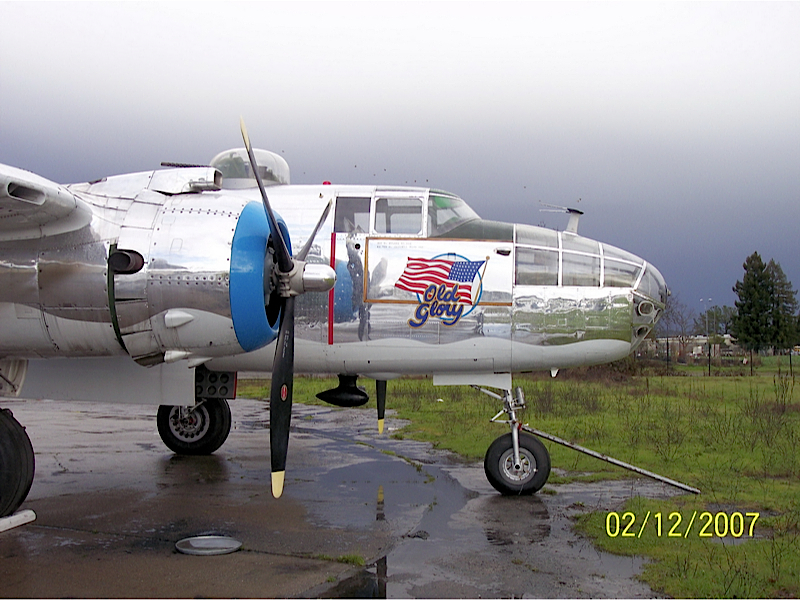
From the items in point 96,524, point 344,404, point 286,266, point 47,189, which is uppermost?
point 47,189

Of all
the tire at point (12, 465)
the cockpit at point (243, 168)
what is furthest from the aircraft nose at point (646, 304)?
the tire at point (12, 465)

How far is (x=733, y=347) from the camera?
71.8 m

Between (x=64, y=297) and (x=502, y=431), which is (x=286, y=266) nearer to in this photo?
(x=64, y=297)

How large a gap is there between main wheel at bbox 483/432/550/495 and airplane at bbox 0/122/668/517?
0.02 meters

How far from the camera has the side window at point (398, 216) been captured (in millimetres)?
8383

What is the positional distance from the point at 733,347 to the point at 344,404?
71.7 meters

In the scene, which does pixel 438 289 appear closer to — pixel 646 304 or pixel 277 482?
pixel 646 304

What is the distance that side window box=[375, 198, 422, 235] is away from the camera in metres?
8.38

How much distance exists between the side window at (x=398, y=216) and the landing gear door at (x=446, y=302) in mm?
403

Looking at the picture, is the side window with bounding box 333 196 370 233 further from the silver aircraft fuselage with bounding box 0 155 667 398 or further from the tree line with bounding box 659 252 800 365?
the tree line with bounding box 659 252 800 365

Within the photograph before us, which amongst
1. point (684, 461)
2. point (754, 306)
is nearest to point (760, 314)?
point (754, 306)

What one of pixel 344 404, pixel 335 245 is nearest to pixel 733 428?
pixel 344 404

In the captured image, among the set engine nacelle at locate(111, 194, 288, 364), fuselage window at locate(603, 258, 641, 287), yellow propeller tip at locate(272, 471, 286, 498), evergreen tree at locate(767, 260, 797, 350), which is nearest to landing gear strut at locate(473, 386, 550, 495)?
fuselage window at locate(603, 258, 641, 287)

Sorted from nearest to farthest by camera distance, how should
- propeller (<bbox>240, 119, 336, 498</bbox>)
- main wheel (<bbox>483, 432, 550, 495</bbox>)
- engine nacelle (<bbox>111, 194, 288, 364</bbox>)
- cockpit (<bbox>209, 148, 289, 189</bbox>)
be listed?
engine nacelle (<bbox>111, 194, 288, 364</bbox>) → propeller (<bbox>240, 119, 336, 498</bbox>) → main wheel (<bbox>483, 432, 550, 495</bbox>) → cockpit (<bbox>209, 148, 289, 189</bbox>)
